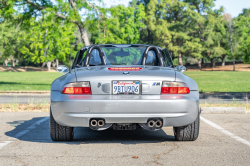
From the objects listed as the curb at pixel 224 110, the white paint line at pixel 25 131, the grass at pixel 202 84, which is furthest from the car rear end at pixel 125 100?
the grass at pixel 202 84

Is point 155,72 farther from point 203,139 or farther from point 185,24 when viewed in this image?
point 185,24

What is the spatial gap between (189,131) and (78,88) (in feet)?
5.86

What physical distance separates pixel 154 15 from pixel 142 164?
77.0 meters

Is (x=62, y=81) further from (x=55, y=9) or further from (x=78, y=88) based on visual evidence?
(x=55, y=9)

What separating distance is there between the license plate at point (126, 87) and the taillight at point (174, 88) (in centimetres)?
35

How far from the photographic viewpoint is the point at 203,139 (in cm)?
541

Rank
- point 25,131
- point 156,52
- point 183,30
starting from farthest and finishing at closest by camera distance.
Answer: point 183,30
point 25,131
point 156,52

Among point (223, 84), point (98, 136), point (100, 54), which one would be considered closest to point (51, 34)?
point (100, 54)

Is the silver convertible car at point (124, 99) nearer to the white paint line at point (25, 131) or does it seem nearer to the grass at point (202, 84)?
the white paint line at point (25, 131)

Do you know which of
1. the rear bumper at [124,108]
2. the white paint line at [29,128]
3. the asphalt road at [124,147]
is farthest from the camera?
the white paint line at [29,128]

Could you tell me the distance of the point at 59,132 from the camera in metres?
5.09

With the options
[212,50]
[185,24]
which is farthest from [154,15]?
[212,50]

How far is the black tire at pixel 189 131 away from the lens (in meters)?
5.03

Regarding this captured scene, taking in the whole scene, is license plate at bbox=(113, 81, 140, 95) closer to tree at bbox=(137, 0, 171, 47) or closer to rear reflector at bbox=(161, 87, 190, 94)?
rear reflector at bbox=(161, 87, 190, 94)
